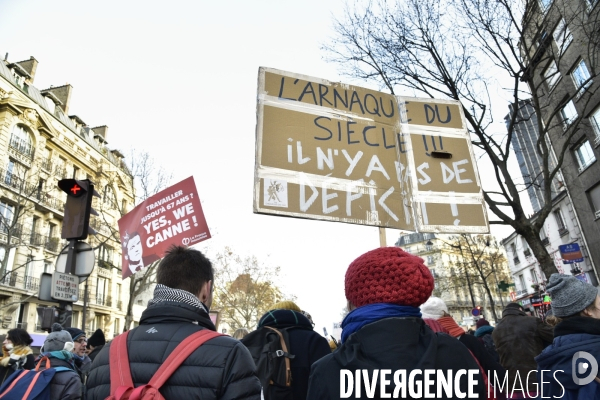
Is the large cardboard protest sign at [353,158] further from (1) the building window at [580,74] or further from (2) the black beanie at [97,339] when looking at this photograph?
(1) the building window at [580,74]

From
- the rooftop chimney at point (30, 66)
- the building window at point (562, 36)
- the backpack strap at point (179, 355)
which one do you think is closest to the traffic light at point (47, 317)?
the backpack strap at point (179, 355)

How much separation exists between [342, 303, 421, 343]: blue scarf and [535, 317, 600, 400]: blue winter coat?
1.40 meters

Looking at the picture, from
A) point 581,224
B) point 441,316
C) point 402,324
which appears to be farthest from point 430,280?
point 581,224

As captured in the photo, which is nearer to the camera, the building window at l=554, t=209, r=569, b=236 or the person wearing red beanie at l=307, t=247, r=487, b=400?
the person wearing red beanie at l=307, t=247, r=487, b=400

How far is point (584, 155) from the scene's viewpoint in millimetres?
18250

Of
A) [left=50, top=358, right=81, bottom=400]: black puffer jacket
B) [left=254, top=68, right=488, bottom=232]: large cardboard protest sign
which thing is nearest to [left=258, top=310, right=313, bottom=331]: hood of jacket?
[left=254, top=68, right=488, bottom=232]: large cardboard protest sign

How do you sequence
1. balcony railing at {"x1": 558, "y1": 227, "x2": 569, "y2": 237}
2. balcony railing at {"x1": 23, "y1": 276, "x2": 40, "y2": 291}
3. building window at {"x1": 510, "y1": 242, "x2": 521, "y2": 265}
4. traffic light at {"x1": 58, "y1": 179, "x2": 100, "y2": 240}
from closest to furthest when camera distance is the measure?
traffic light at {"x1": 58, "y1": 179, "x2": 100, "y2": 240}
balcony railing at {"x1": 558, "y1": 227, "x2": 569, "y2": 237}
balcony railing at {"x1": 23, "y1": 276, "x2": 40, "y2": 291}
building window at {"x1": 510, "y1": 242, "x2": 521, "y2": 265}

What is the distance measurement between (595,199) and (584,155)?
6.93ft

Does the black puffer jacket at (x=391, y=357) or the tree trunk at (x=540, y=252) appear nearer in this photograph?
the black puffer jacket at (x=391, y=357)

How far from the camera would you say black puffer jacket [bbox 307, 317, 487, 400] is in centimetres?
131

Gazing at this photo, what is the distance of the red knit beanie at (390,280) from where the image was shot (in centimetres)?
150

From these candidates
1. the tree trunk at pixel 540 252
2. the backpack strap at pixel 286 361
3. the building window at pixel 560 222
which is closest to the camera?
the backpack strap at pixel 286 361

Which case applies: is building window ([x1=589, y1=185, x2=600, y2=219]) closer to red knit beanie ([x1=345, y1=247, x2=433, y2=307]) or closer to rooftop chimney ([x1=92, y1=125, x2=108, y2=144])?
red knit beanie ([x1=345, y1=247, x2=433, y2=307])

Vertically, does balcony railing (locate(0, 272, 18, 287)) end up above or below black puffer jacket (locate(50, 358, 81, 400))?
above
